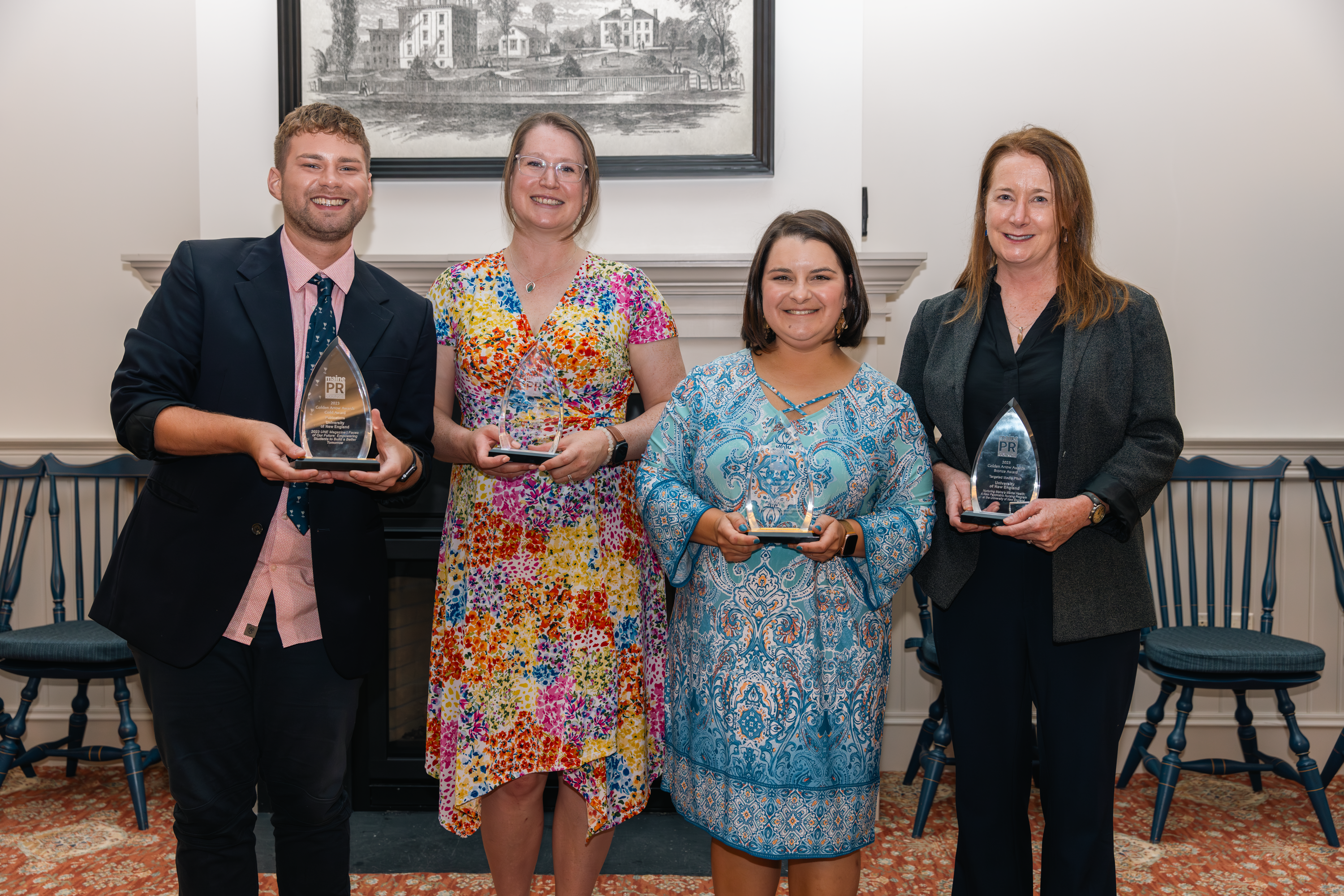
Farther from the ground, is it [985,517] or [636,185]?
[636,185]

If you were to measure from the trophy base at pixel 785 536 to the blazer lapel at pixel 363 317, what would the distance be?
0.72 m

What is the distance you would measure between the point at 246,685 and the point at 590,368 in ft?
2.65

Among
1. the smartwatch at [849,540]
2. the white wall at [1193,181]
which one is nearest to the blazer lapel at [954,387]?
the smartwatch at [849,540]

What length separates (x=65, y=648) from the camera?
2.60 m

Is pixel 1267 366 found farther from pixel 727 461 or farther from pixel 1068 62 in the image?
pixel 727 461

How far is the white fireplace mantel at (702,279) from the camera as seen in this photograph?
2.71 metres

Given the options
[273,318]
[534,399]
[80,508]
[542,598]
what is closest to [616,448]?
[534,399]

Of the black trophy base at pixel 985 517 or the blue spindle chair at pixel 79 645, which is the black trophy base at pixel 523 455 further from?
the blue spindle chair at pixel 79 645

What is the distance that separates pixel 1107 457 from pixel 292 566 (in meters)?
1.40

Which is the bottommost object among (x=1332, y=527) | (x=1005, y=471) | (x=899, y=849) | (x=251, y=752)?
(x=899, y=849)

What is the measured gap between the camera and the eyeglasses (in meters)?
1.77

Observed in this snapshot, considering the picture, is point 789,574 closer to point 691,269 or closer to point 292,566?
point 292,566

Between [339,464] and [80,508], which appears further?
[80,508]

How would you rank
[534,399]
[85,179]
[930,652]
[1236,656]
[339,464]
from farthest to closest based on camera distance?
[85,179] < [930,652] < [1236,656] < [534,399] < [339,464]
